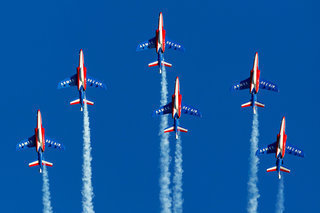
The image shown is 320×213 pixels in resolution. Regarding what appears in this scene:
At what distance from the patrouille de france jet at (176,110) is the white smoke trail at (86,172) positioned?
32.5 feet

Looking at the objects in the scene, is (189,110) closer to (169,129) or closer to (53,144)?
(169,129)

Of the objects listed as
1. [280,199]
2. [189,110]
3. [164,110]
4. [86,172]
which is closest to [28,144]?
[86,172]

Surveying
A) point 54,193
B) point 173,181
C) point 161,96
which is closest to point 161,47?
point 161,96

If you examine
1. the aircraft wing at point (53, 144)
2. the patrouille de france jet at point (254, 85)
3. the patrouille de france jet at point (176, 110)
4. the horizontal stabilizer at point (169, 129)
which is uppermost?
the patrouille de france jet at point (254, 85)

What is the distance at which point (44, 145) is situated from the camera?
532 feet

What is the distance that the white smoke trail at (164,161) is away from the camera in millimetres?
167750

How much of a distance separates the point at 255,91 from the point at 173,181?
618 inches

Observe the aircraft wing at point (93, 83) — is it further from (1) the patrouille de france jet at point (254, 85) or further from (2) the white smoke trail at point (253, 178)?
(2) the white smoke trail at point (253, 178)

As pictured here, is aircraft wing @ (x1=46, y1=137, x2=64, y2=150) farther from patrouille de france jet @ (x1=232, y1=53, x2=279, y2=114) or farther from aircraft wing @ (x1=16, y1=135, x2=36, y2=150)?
patrouille de france jet @ (x1=232, y1=53, x2=279, y2=114)

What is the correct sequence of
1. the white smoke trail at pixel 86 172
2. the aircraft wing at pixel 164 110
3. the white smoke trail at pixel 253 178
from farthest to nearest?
the white smoke trail at pixel 86 172 < the white smoke trail at pixel 253 178 < the aircraft wing at pixel 164 110

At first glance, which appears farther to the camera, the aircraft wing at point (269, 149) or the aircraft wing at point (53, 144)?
the aircraft wing at point (53, 144)

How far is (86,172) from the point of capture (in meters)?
169

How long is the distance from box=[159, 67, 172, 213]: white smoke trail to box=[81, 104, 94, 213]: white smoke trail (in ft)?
29.8

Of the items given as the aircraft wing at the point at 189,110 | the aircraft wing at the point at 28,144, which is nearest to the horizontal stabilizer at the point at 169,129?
the aircraft wing at the point at 189,110
